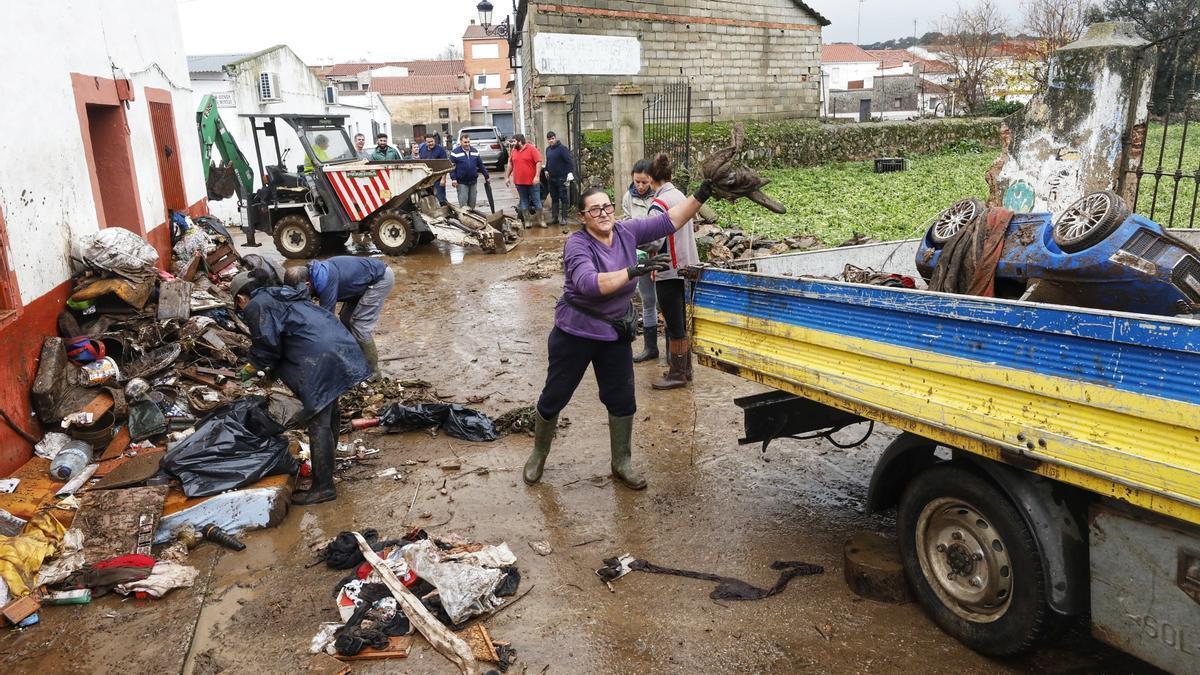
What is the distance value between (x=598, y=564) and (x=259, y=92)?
24.5 meters

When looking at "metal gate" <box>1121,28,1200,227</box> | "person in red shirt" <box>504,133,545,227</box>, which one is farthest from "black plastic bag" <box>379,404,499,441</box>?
"person in red shirt" <box>504,133,545,227</box>

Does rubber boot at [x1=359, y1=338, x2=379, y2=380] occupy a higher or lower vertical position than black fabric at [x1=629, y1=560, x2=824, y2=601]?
higher

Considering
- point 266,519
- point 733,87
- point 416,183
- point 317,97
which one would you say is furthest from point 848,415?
point 317,97

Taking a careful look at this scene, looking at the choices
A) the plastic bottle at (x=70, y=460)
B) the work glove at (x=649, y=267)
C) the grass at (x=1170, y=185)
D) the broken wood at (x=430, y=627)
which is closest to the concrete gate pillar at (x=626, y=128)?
the grass at (x=1170, y=185)

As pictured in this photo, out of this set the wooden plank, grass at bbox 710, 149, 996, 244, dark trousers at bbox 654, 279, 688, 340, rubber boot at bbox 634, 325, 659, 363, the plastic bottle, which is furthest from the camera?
grass at bbox 710, 149, 996, 244

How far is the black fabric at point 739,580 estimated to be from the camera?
363 cm

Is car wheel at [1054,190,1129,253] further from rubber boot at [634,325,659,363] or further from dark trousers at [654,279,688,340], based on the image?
rubber boot at [634,325,659,363]

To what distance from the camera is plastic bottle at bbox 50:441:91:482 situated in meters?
4.94

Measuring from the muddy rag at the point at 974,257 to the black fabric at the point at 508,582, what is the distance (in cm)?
233

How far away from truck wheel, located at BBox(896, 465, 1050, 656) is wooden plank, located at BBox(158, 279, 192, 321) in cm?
593

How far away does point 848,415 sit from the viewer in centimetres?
403

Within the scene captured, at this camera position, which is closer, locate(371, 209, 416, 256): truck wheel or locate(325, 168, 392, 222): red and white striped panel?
locate(325, 168, 392, 222): red and white striped panel

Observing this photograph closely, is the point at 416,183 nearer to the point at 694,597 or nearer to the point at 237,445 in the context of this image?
the point at 237,445

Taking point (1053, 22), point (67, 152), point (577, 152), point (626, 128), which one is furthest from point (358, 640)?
point (1053, 22)
